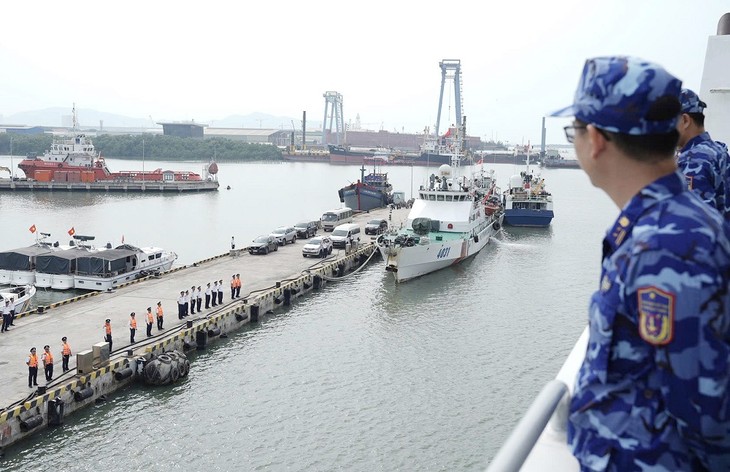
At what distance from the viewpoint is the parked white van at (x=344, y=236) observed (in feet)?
102

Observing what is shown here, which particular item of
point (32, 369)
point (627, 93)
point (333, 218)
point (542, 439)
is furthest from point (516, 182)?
point (627, 93)

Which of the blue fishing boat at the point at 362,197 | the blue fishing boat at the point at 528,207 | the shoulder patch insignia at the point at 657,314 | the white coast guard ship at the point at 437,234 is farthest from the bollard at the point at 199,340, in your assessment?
the blue fishing boat at the point at 528,207

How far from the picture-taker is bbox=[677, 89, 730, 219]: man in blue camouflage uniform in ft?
10.6

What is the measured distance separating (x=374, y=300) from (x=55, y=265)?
11800 millimetres

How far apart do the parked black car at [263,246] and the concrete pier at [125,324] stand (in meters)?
0.29

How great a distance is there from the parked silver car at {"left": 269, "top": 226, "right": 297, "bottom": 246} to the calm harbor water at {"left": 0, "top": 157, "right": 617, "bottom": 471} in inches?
143

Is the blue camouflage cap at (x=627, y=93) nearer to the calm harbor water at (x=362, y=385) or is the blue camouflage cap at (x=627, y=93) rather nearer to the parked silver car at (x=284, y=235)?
the calm harbor water at (x=362, y=385)

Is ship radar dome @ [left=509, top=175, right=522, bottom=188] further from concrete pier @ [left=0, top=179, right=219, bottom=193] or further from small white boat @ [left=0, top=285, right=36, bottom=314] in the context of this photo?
small white boat @ [left=0, top=285, right=36, bottom=314]

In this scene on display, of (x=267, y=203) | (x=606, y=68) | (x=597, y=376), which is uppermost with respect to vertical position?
(x=606, y=68)

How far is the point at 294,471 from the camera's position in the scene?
11227 mm

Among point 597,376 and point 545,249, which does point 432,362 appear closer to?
point 597,376

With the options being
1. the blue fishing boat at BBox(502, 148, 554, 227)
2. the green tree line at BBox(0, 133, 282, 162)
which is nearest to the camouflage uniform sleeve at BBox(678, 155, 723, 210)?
the blue fishing boat at BBox(502, 148, 554, 227)

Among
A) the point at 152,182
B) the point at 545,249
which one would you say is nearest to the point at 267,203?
the point at 152,182

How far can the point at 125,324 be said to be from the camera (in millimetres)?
17609
